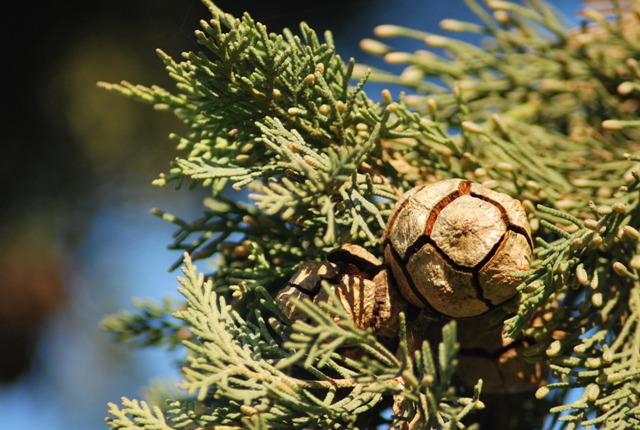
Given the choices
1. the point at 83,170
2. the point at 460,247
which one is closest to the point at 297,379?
the point at 460,247

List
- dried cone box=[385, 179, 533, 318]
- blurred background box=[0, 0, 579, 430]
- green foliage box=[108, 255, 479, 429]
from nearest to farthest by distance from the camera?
1. green foliage box=[108, 255, 479, 429]
2. dried cone box=[385, 179, 533, 318]
3. blurred background box=[0, 0, 579, 430]

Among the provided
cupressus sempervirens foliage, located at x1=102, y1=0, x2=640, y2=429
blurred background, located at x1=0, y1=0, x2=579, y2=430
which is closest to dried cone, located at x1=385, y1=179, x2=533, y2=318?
cupressus sempervirens foliage, located at x1=102, y1=0, x2=640, y2=429

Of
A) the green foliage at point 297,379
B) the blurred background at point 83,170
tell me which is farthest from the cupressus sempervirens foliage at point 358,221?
the blurred background at point 83,170

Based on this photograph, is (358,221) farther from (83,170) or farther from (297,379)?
(83,170)

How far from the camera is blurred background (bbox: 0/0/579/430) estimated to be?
7.34 feet

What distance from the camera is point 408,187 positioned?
124 cm

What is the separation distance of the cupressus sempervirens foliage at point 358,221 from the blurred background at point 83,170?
760 millimetres

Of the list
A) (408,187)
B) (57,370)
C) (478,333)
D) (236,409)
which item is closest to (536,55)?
(408,187)

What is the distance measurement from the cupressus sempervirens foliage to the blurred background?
76 centimetres

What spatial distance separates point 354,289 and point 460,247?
0.18 metres

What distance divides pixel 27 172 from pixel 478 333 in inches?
67.3

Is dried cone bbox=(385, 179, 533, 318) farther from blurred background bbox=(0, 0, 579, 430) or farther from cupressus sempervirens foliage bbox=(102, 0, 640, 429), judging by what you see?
blurred background bbox=(0, 0, 579, 430)

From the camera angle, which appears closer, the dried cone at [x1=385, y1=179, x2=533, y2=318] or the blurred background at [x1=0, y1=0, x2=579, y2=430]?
the dried cone at [x1=385, y1=179, x2=533, y2=318]

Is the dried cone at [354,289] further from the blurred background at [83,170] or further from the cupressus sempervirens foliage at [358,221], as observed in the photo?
the blurred background at [83,170]
